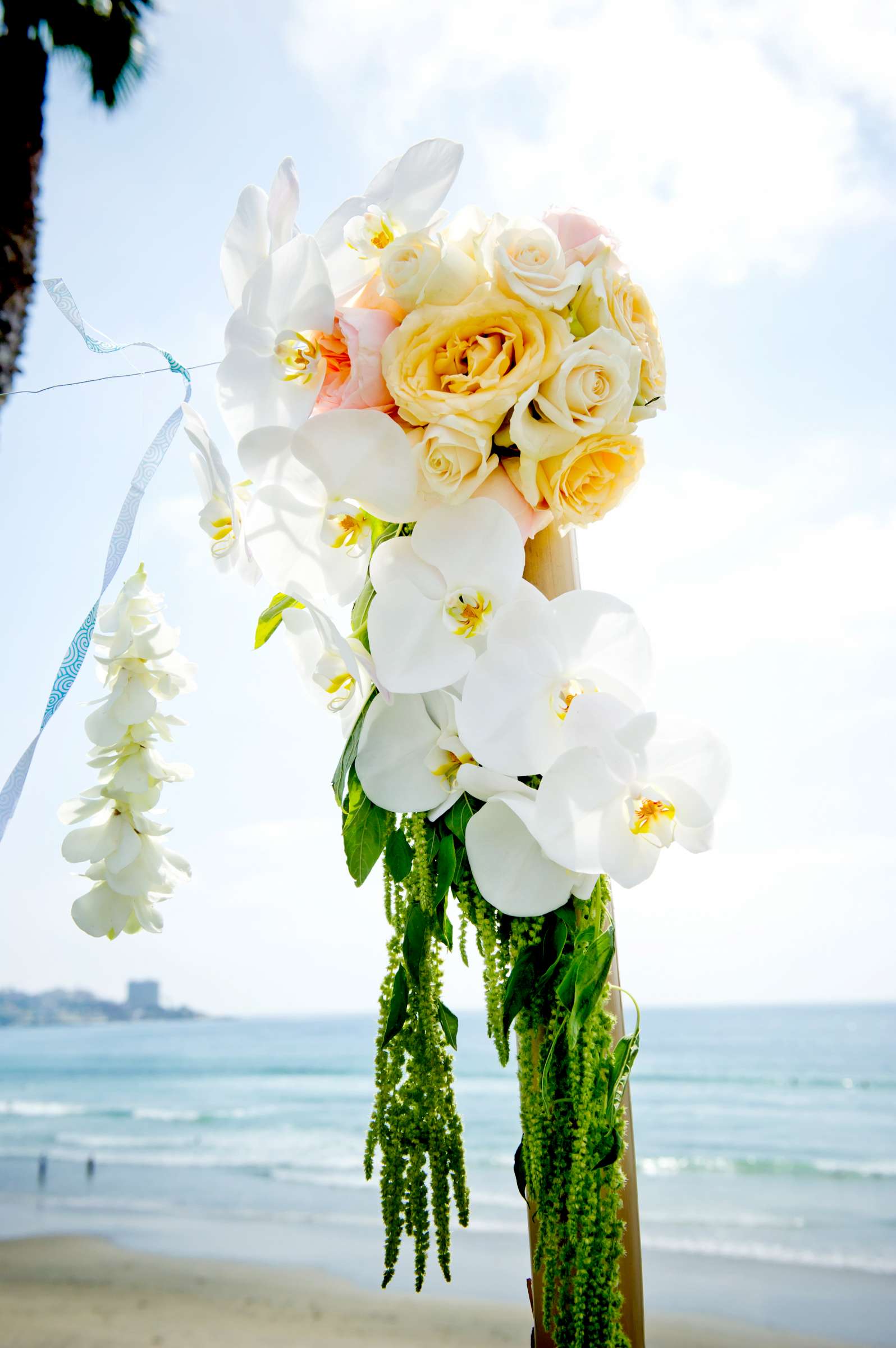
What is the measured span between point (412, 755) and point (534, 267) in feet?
1.63

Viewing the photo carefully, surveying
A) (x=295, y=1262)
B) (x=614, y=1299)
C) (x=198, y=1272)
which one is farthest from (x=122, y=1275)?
(x=614, y=1299)

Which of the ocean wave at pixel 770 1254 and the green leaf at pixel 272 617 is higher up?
the green leaf at pixel 272 617

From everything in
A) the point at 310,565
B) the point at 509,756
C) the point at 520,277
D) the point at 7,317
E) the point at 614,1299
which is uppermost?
the point at 7,317

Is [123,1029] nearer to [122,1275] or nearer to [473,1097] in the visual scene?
[473,1097]

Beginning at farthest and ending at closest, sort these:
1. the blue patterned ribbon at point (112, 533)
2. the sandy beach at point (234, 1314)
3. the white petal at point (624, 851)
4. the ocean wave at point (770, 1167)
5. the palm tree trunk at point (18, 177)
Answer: the ocean wave at point (770, 1167)
the sandy beach at point (234, 1314)
the palm tree trunk at point (18, 177)
the blue patterned ribbon at point (112, 533)
the white petal at point (624, 851)

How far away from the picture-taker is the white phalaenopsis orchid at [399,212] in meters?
0.92

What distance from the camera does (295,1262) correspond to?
6945mm

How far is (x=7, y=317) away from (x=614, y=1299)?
13.8ft

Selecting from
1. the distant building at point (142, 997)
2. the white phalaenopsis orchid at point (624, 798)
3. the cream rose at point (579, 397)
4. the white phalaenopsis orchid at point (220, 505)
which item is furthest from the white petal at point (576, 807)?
the distant building at point (142, 997)

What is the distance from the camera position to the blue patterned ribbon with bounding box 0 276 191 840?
3.53ft

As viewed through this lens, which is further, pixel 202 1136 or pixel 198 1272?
pixel 202 1136

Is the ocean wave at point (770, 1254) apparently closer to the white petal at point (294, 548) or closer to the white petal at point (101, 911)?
the white petal at point (101, 911)

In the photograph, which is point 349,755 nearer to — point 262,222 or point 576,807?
point 576,807

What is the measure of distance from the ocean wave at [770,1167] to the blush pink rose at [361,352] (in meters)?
11.1
